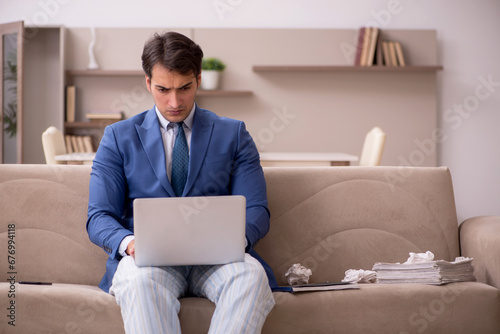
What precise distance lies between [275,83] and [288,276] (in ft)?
12.7

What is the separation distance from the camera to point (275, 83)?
5836 millimetres

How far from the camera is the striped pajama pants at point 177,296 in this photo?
5.18 feet

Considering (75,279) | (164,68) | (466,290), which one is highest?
(164,68)

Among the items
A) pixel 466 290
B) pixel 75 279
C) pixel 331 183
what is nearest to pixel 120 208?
pixel 75 279

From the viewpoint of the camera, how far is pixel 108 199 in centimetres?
196

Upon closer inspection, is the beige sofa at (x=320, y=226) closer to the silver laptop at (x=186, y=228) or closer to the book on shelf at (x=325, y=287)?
the book on shelf at (x=325, y=287)

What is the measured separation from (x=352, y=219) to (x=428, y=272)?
0.38 meters

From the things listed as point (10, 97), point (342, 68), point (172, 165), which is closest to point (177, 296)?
point (172, 165)

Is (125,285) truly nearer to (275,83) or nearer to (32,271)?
(32,271)

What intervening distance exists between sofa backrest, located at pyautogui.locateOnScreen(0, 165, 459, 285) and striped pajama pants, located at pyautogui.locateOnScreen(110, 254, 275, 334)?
45 centimetres

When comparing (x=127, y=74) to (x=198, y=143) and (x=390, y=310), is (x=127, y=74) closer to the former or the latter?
(x=198, y=143)

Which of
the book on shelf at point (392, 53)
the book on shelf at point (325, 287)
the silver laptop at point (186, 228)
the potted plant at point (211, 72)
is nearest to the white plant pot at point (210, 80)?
the potted plant at point (211, 72)

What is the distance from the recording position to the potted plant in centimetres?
561

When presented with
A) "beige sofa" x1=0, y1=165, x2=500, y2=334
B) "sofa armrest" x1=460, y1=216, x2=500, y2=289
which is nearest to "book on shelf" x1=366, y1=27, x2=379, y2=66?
"beige sofa" x1=0, y1=165, x2=500, y2=334
